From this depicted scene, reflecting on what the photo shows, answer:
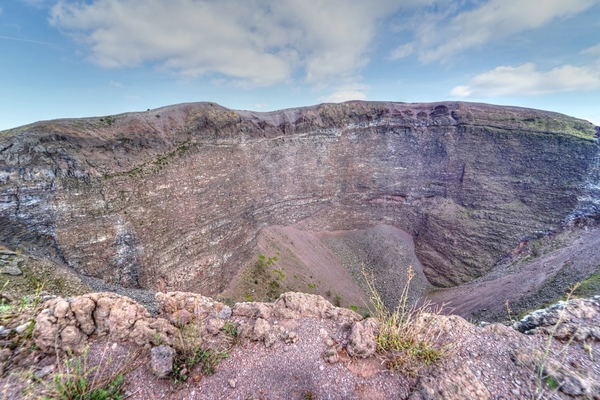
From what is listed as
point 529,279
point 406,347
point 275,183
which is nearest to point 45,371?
point 406,347

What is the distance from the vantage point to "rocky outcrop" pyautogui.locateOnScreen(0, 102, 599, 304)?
14.9m

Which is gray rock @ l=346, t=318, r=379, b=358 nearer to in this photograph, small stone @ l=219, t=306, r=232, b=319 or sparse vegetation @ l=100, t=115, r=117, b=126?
small stone @ l=219, t=306, r=232, b=319

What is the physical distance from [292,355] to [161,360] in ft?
8.32

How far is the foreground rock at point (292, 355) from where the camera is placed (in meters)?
4.48

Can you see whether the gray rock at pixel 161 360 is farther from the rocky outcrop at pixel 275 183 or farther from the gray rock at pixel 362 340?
the rocky outcrop at pixel 275 183

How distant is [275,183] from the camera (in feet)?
94.3

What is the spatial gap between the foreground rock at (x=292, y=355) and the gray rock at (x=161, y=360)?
0.06ft

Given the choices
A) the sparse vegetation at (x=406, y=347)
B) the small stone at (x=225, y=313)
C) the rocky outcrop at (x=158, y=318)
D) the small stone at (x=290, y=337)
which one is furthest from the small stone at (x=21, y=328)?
the sparse vegetation at (x=406, y=347)

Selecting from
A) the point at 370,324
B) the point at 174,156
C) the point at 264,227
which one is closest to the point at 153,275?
the point at 174,156

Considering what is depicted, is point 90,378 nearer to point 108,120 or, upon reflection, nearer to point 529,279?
point 108,120

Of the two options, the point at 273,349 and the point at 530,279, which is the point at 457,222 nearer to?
the point at 530,279

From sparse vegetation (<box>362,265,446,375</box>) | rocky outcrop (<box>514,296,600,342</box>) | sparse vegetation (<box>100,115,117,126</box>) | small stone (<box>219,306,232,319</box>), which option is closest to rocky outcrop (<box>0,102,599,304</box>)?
sparse vegetation (<box>100,115,117,126</box>)

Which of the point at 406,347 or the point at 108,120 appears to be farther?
the point at 108,120

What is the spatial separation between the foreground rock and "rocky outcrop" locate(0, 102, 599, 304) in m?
12.4
